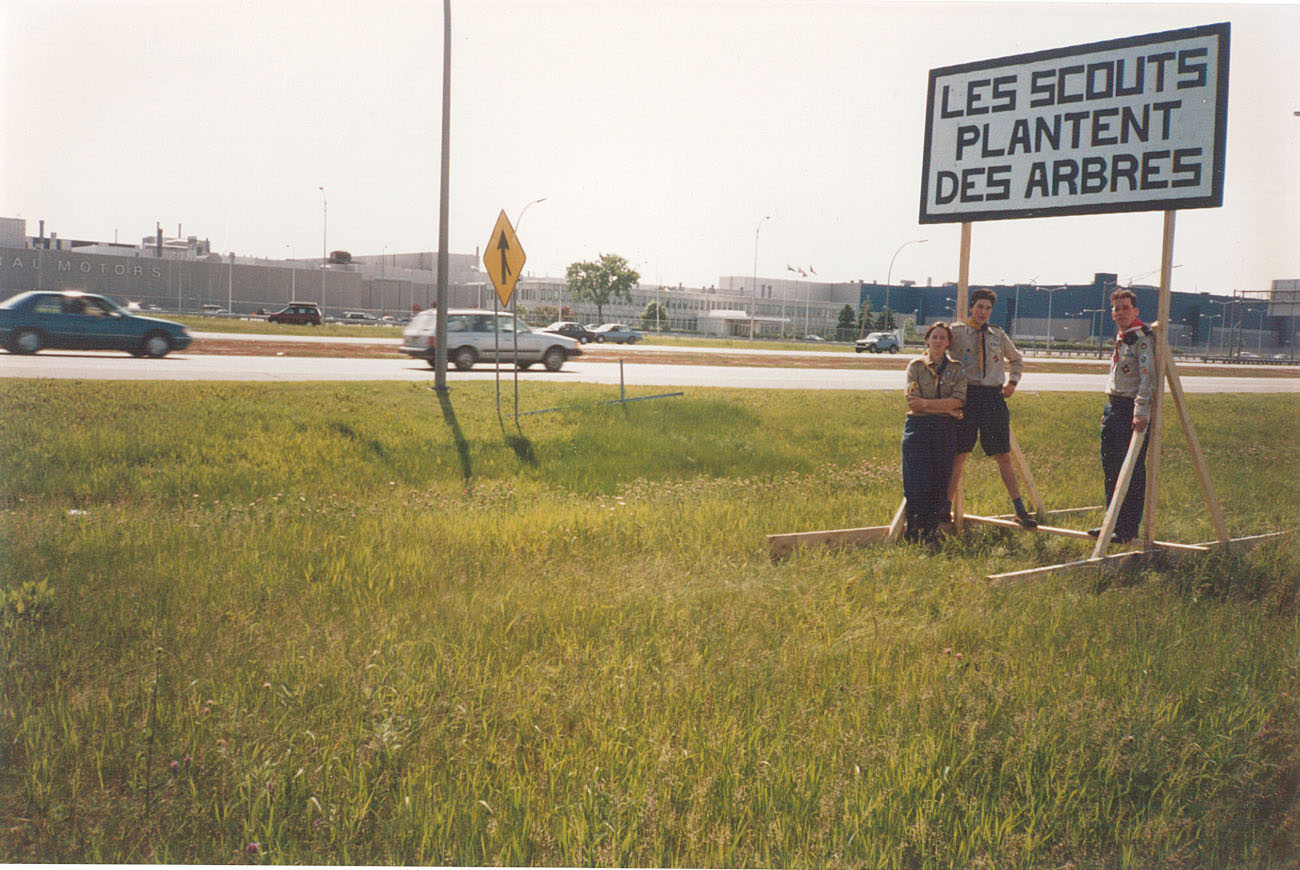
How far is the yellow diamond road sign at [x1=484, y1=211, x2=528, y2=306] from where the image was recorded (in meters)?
10.8

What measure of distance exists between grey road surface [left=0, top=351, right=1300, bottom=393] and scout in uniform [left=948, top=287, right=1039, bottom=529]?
12147 mm

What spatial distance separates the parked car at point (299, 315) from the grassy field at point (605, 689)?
143ft

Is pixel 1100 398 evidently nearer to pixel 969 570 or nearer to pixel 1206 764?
pixel 969 570

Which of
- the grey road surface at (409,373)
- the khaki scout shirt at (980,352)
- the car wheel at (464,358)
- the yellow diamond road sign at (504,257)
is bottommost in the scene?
the grey road surface at (409,373)

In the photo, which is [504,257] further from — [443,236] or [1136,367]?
[1136,367]

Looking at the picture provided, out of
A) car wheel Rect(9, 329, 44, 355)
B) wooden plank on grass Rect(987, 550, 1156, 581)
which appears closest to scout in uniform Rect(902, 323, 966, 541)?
wooden plank on grass Rect(987, 550, 1156, 581)

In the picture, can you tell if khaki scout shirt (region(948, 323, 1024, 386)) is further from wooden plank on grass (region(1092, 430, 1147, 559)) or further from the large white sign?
wooden plank on grass (region(1092, 430, 1147, 559))

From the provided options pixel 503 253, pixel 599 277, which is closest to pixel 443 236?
pixel 503 253

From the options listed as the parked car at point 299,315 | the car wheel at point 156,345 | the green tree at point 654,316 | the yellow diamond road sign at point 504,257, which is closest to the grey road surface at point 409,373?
the car wheel at point 156,345

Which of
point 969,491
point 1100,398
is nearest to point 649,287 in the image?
point 1100,398

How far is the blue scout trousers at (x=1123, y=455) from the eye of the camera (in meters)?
6.51

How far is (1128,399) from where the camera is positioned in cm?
647

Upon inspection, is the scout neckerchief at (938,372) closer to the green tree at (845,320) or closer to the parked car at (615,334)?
the parked car at (615,334)

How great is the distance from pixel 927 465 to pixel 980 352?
2.97ft
